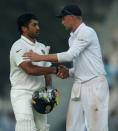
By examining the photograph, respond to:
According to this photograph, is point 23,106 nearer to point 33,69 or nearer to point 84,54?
point 33,69

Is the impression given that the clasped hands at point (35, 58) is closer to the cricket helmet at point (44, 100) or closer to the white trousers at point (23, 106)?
the cricket helmet at point (44, 100)

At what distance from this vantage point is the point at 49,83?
10.1m

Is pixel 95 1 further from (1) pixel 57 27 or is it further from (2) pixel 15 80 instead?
(2) pixel 15 80

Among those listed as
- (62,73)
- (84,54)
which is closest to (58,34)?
(62,73)

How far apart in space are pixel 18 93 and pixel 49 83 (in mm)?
439

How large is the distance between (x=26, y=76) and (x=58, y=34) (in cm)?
286

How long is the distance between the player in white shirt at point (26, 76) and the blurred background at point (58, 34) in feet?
8.43

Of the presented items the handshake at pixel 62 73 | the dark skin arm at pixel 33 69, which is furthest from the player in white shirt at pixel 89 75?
the handshake at pixel 62 73

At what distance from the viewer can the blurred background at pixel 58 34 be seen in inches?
492

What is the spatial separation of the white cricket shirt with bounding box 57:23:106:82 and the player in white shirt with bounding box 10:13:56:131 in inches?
12.8

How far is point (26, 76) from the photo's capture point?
9773 mm

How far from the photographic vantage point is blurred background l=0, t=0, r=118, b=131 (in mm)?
12492

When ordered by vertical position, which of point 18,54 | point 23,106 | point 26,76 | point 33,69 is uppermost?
point 18,54

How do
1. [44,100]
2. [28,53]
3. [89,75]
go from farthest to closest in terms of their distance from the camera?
[44,100], [89,75], [28,53]
